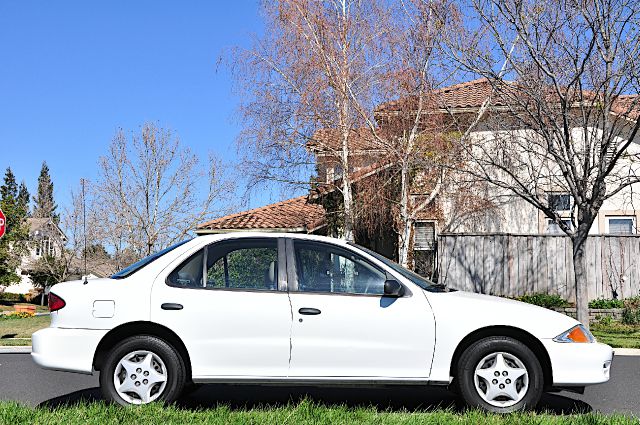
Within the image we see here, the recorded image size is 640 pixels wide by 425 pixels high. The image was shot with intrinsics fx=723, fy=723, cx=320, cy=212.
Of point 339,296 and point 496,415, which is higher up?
point 339,296

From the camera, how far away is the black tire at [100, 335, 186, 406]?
252 inches

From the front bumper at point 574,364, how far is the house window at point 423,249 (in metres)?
13.3

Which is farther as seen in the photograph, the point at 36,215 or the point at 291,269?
the point at 36,215

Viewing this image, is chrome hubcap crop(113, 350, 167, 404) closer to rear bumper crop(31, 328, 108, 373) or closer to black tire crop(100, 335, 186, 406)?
black tire crop(100, 335, 186, 406)

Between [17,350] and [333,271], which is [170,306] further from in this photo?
[17,350]

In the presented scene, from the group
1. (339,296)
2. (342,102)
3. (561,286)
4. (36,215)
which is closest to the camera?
(339,296)

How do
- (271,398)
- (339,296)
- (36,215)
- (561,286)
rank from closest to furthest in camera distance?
(339,296)
(271,398)
(561,286)
(36,215)

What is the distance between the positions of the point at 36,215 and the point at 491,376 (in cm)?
4782

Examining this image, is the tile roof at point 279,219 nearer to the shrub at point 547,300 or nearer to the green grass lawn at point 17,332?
the green grass lawn at point 17,332

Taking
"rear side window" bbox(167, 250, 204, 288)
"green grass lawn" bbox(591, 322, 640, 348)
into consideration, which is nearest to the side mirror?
"rear side window" bbox(167, 250, 204, 288)

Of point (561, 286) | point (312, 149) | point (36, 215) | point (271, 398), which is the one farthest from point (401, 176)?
point (36, 215)

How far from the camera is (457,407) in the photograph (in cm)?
662

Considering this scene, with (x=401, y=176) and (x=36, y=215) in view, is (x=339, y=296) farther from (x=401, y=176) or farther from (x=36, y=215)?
(x=36, y=215)

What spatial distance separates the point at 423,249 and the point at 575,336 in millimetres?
13375
